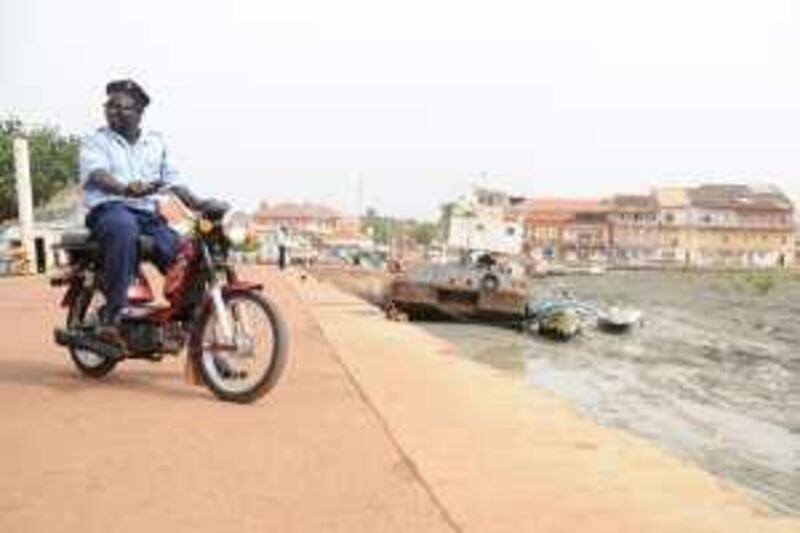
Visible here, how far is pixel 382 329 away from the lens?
52.7 ft

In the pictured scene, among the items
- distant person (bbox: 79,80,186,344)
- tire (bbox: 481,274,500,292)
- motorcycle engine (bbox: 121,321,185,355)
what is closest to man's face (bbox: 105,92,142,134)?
distant person (bbox: 79,80,186,344)

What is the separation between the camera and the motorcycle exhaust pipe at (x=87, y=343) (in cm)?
760

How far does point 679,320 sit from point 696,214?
95.8 meters

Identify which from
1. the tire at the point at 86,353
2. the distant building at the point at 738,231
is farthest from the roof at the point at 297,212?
the tire at the point at 86,353

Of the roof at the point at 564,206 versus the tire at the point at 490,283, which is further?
the roof at the point at 564,206

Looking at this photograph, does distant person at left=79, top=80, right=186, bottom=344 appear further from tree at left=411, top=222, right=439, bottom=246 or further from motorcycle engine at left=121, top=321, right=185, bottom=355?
tree at left=411, top=222, right=439, bottom=246

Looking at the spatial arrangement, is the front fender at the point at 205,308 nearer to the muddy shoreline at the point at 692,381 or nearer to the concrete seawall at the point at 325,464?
the concrete seawall at the point at 325,464

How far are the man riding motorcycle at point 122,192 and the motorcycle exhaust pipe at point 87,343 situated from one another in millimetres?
75

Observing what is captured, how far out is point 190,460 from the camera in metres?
5.52

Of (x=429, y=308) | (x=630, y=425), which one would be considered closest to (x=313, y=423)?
(x=630, y=425)

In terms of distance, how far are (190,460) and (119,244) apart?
2.21m

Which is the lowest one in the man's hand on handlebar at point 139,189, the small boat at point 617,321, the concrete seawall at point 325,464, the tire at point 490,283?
the small boat at point 617,321

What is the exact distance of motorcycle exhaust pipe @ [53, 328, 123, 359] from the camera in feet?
24.9

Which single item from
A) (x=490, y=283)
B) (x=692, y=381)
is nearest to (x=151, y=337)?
(x=692, y=381)
